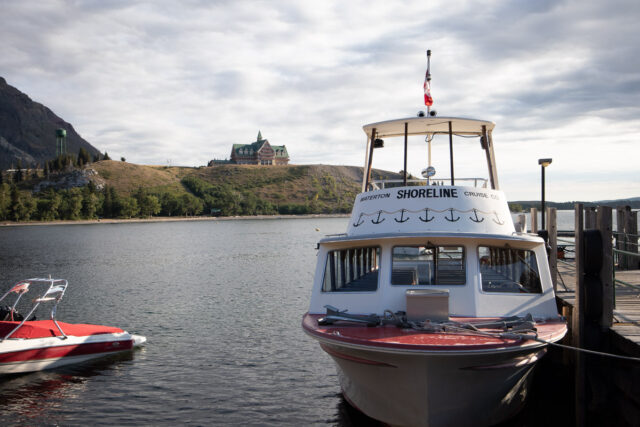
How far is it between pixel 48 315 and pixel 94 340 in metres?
7.60

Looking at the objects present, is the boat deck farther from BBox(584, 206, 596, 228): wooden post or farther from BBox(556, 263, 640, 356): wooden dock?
BBox(584, 206, 596, 228): wooden post

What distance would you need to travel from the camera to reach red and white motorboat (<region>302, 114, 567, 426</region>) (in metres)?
8.30

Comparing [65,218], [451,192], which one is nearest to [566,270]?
[451,192]

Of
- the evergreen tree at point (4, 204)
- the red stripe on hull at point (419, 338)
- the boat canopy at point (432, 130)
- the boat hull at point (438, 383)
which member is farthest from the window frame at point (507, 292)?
the evergreen tree at point (4, 204)

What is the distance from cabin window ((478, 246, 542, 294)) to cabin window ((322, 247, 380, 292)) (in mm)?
2168

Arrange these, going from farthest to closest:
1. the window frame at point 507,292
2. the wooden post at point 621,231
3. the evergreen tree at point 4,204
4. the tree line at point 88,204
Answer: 1. the tree line at point 88,204
2. the evergreen tree at point 4,204
3. the wooden post at point 621,231
4. the window frame at point 507,292

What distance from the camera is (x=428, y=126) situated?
1306 centimetres

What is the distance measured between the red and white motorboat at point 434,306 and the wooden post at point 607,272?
33.1 inches

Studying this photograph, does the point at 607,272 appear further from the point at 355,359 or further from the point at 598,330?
the point at 355,359

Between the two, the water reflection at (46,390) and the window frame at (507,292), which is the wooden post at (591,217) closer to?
the window frame at (507,292)

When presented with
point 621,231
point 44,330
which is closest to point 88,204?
point 44,330

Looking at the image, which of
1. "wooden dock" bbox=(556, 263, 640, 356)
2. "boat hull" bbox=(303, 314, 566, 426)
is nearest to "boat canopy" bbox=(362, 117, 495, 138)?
"wooden dock" bbox=(556, 263, 640, 356)

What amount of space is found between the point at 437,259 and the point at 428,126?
13.1 feet

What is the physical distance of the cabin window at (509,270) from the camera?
10.2 metres
